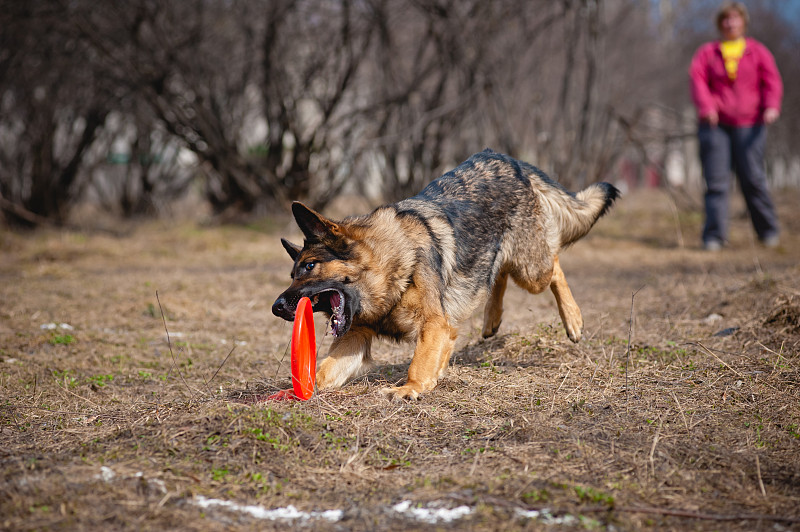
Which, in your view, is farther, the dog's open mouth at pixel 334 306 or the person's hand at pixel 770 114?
the person's hand at pixel 770 114

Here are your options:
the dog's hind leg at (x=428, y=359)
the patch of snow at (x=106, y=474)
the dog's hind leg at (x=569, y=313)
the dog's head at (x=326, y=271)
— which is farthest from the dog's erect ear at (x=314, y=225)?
the dog's hind leg at (x=569, y=313)

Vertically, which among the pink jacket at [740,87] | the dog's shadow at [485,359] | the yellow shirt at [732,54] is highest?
the yellow shirt at [732,54]

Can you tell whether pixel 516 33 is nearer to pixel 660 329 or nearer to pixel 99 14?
pixel 99 14

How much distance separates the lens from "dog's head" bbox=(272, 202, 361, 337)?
408 centimetres

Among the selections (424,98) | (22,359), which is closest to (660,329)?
(22,359)

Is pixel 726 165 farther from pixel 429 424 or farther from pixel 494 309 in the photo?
pixel 429 424

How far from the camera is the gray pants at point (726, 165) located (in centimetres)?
1002

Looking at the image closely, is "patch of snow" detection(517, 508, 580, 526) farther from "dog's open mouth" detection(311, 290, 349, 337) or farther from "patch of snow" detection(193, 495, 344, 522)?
"dog's open mouth" detection(311, 290, 349, 337)

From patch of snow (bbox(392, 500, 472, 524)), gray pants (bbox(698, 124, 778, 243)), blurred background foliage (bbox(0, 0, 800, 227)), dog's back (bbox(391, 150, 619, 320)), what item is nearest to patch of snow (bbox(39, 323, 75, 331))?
dog's back (bbox(391, 150, 619, 320))

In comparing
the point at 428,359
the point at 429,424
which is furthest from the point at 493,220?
the point at 429,424

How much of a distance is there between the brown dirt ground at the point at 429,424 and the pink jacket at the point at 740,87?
3721 mm

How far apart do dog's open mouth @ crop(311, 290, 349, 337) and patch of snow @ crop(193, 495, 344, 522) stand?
1.46m

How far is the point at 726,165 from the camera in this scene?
1007cm

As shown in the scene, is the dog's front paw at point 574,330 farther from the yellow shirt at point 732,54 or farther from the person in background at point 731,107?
the yellow shirt at point 732,54
